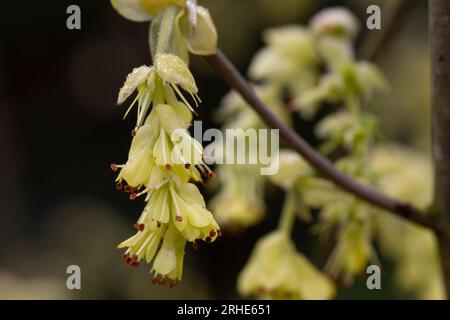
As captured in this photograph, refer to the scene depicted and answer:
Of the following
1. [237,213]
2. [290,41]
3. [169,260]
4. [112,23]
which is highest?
[112,23]

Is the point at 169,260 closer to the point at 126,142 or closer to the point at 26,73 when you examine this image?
the point at 126,142

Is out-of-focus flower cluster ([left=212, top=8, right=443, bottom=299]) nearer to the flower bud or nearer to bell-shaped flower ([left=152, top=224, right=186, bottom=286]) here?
the flower bud

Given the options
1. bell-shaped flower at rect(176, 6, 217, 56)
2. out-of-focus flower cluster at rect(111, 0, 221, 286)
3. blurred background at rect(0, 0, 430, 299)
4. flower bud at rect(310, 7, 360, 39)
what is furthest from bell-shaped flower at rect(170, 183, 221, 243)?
blurred background at rect(0, 0, 430, 299)

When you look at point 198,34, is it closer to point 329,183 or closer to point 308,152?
point 308,152

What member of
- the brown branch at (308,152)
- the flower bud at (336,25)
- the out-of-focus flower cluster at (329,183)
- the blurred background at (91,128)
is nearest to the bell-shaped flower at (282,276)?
the out-of-focus flower cluster at (329,183)

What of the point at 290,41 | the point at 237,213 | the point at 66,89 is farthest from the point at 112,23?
the point at 237,213

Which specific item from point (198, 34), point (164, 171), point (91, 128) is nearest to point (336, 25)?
point (198, 34)
